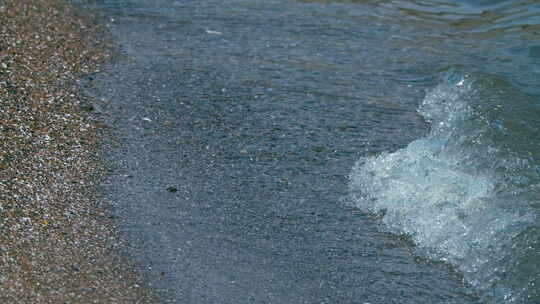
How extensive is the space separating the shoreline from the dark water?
18 cm

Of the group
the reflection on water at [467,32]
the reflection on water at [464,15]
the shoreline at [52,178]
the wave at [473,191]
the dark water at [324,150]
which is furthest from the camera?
the reflection on water at [464,15]

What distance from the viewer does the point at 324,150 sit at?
5879mm

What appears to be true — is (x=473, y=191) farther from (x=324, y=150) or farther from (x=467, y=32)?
(x=467, y=32)

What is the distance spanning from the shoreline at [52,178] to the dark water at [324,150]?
0.18 metres

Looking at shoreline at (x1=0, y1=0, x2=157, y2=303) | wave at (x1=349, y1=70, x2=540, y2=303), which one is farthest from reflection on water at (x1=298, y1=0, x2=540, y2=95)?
shoreline at (x1=0, y1=0, x2=157, y2=303)

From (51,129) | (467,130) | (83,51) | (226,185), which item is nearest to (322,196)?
(226,185)

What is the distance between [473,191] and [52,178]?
2623 millimetres

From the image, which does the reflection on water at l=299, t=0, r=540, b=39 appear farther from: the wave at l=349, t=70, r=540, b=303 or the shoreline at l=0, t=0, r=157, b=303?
the shoreline at l=0, t=0, r=157, b=303

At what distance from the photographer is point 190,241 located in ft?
15.7

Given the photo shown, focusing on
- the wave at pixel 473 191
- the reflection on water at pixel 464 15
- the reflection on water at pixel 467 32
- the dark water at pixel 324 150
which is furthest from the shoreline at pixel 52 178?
the reflection on water at pixel 464 15

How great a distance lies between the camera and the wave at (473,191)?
4738 millimetres

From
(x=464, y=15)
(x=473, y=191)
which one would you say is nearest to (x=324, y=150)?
(x=473, y=191)

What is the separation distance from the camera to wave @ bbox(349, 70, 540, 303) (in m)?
Answer: 4.74

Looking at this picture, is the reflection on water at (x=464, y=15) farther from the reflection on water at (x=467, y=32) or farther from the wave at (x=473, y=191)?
the wave at (x=473, y=191)
